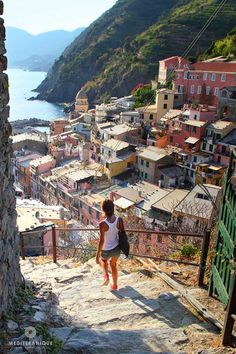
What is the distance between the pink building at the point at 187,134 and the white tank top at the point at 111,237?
29.1 meters

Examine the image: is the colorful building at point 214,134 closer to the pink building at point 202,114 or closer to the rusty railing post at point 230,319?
the pink building at point 202,114

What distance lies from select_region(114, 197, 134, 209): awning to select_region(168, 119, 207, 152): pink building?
997 cm

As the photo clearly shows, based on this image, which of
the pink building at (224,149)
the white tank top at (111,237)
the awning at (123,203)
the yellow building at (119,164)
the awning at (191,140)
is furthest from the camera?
the yellow building at (119,164)

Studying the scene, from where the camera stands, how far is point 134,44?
7962cm

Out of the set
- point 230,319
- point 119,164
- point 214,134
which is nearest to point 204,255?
point 230,319

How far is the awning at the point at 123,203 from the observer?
25841mm

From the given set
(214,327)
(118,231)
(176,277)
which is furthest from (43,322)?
(176,277)

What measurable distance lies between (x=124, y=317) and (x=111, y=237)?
103 centimetres

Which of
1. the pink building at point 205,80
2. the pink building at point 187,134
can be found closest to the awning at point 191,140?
the pink building at point 187,134

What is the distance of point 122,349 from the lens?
3557 mm

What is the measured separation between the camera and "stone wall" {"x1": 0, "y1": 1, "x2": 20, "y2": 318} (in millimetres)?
3633

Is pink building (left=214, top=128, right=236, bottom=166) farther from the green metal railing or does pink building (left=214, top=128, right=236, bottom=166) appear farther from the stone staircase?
the green metal railing

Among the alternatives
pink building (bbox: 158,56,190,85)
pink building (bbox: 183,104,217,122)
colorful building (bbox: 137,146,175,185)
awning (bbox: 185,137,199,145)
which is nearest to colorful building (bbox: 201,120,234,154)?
awning (bbox: 185,137,199,145)

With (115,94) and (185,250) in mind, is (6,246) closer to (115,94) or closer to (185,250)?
(185,250)
